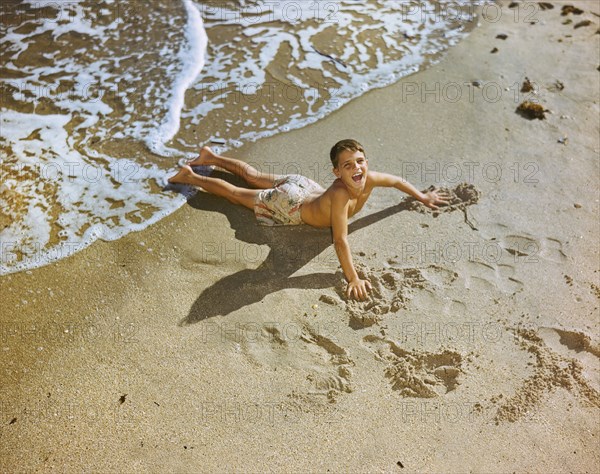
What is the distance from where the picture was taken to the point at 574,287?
3529 millimetres

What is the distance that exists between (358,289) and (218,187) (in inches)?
56.3

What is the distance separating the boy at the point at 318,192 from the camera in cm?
362

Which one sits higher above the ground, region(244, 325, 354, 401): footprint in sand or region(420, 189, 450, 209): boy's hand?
region(420, 189, 450, 209): boy's hand

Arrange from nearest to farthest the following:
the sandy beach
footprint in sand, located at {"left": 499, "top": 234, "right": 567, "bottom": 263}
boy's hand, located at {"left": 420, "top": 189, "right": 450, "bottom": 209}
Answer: the sandy beach < footprint in sand, located at {"left": 499, "top": 234, "right": 567, "bottom": 263} < boy's hand, located at {"left": 420, "top": 189, "right": 450, "bottom": 209}

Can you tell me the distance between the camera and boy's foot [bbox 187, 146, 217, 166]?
444 cm

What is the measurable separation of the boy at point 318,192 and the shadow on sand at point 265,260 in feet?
0.26

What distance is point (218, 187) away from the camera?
13.8ft

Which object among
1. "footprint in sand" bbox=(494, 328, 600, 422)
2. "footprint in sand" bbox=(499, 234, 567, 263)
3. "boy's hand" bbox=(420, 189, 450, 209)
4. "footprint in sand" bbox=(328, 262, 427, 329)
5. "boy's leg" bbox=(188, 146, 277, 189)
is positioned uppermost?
"boy's leg" bbox=(188, 146, 277, 189)

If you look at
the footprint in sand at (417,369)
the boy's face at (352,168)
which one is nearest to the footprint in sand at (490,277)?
the footprint in sand at (417,369)

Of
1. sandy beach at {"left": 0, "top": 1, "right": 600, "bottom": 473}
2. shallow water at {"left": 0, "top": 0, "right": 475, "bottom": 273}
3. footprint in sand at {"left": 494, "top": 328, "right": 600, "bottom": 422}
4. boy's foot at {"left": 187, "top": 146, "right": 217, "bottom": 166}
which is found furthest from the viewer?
boy's foot at {"left": 187, "top": 146, "right": 217, "bottom": 166}

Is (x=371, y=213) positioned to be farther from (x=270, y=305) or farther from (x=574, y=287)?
(x=574, y=287)

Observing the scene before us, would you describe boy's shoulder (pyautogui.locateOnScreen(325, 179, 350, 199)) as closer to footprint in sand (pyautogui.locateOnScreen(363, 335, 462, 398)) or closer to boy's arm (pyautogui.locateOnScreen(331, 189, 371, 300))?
boy's arm (pyautogui.locateOnScreen(331, 189, 371, 300))

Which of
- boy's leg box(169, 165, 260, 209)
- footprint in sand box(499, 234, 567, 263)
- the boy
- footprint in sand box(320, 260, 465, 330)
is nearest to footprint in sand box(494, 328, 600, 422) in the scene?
footprint in sand box(320, 260, 465, 330)

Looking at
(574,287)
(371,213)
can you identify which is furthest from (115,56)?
(574,287)
